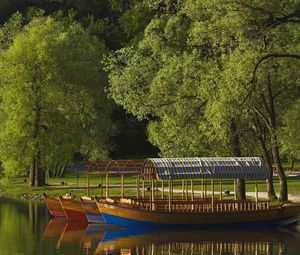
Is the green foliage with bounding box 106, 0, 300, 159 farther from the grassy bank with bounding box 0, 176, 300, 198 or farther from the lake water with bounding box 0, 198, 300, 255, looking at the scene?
the lake water with bounding box 0, 198, 300, 255

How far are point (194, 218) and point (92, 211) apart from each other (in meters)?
7.75

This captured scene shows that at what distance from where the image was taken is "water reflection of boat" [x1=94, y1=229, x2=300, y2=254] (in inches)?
1791

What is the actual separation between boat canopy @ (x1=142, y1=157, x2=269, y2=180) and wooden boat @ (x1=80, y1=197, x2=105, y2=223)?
14.5 feet

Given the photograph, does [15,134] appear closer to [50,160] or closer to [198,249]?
[50,160]

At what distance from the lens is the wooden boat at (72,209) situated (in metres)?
60.7

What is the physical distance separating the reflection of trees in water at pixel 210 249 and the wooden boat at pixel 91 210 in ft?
36.5

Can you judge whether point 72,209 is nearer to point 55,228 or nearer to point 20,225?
point 55,228

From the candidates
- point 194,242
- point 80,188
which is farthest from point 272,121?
point 80,188

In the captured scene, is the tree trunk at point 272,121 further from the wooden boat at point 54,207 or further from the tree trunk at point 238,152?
the wooden boat at point 54,207

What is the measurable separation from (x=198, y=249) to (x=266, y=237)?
6.63 meters

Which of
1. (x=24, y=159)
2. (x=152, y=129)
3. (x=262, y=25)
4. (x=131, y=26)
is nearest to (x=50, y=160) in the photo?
(x=24, y=159)

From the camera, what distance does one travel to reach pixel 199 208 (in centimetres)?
5659

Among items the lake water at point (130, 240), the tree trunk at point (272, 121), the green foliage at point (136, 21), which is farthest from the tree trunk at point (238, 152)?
the green foliage at point (136, 21)

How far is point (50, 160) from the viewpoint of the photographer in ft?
278
